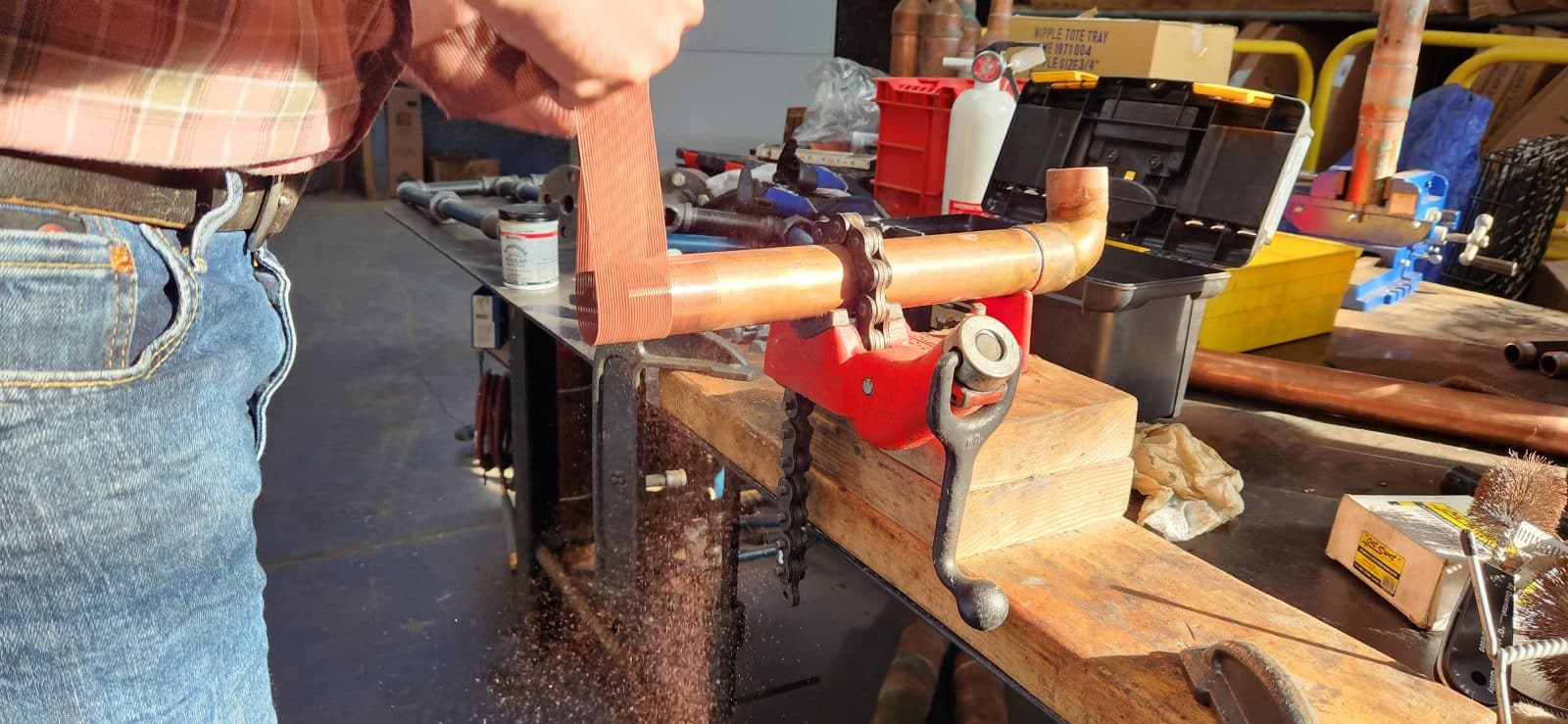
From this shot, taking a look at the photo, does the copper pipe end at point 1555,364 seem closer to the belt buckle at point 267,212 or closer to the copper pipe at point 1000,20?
the copper pipe at point 1000,20

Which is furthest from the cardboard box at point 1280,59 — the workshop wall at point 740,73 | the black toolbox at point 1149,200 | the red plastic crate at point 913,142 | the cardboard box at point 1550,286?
the black toolbox at point 1149,200

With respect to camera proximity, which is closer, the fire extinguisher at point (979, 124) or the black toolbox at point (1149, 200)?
the black toolbox at point (1149, 200)

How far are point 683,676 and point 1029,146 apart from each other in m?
1.16

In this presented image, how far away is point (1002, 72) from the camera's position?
188 cm

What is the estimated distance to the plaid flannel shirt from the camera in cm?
58

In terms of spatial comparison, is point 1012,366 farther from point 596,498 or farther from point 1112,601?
point 596,498

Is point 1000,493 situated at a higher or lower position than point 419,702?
higher

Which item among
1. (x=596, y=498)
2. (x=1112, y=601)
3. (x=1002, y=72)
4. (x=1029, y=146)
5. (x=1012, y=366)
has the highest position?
(x=1002, y=72)

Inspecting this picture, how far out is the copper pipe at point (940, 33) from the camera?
8.59 ft

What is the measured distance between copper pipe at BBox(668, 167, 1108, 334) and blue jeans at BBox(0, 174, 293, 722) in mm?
340

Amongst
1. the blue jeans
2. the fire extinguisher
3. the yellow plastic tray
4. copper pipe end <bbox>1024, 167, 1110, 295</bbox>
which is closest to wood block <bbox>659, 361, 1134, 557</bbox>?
copper pipe end <bbox>1024, 167, 1110, 295</bbox>

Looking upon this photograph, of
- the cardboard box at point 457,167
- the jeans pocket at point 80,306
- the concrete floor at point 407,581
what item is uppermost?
the jeans pocket at point 80,306

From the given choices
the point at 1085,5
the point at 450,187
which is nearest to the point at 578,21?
the point at 450,187

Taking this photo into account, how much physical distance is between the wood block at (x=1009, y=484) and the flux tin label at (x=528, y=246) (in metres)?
0.99
